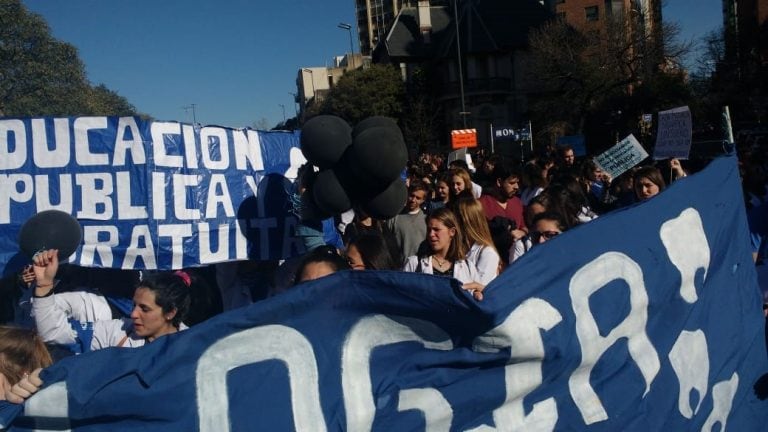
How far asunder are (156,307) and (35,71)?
11753 millimetres

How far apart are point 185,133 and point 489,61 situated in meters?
42.5

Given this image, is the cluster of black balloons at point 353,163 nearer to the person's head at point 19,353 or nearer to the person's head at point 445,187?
the person's head at point 19,353

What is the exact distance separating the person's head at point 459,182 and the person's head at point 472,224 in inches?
93.3

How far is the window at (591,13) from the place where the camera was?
145ft

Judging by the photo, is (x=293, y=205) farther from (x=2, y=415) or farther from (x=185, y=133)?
(x=2, y=415)

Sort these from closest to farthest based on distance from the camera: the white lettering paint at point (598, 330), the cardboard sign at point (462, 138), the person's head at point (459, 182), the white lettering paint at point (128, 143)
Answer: the white lettering paint at point (598, 330) → the white lettering paint at point (128, 143) → the person's head at point (459, 182) → the cardboard sign at point (462, 138)

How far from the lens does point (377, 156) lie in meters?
3.90

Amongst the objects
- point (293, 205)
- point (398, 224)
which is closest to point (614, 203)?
point (398, 224)

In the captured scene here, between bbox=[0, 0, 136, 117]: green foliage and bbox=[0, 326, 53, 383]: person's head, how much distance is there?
34.2ft

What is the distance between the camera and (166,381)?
2.20 m

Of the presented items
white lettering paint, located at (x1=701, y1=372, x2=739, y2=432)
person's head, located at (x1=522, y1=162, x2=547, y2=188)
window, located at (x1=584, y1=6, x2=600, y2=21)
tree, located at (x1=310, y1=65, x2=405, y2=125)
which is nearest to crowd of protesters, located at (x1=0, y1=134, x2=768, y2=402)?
white lettering paint, located at (x1=701, y1=372, x2=739, y2=432)

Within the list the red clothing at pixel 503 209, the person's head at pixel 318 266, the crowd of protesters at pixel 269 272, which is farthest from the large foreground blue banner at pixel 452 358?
the red clothing at pixel 503 209

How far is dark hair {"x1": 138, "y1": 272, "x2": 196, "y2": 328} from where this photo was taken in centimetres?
313

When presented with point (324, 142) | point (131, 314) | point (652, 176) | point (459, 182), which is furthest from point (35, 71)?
point (652, 176)
